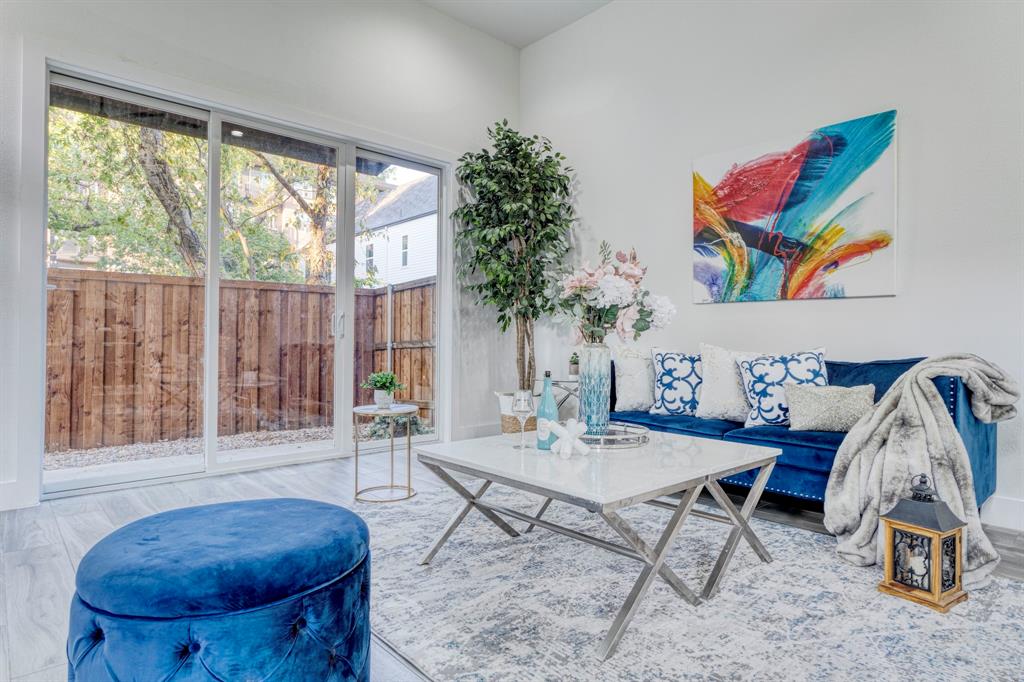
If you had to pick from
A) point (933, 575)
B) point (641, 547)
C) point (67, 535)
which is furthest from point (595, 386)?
point (67, 535)

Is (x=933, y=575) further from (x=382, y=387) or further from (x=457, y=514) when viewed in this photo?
(x=382, y=387)

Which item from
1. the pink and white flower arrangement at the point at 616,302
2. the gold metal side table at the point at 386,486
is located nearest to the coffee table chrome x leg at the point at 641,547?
the pink and white flower arrangement at the point at 616,302

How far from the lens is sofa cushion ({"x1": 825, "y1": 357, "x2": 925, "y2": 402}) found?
9.56 feet

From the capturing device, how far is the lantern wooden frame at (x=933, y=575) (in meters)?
1.90

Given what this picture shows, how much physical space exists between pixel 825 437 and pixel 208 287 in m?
3.70

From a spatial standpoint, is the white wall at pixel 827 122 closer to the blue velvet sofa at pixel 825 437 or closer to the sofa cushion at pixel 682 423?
the blue velvet sofa at pixel 825 437

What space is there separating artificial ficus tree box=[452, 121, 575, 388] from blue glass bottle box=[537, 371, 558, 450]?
2380 mm

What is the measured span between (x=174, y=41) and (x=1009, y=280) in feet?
15.8

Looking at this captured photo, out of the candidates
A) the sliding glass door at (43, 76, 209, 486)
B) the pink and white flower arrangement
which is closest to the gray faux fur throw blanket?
the pink and white flower arrangement

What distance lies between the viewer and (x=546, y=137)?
5.30 metres

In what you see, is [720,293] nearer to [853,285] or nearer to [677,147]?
[853,285]

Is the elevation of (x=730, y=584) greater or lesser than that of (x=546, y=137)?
lesser

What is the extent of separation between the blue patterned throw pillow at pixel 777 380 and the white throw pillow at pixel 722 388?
86mm

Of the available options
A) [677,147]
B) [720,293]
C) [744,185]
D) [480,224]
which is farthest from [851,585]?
[480,224]
